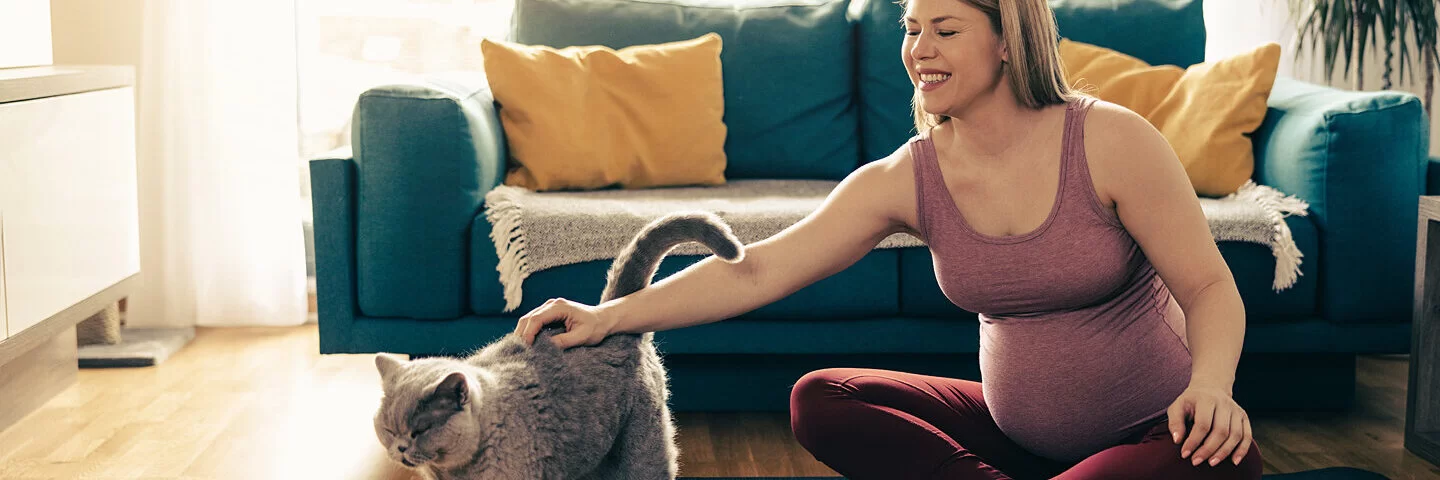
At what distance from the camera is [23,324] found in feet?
7.86

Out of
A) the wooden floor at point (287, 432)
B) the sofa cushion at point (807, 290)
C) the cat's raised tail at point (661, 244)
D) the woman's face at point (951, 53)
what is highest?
the woman's face at point (951, 53)

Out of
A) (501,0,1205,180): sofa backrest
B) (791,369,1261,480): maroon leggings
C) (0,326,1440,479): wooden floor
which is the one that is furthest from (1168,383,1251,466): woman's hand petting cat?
(501,0,1205,180): sofa backrest

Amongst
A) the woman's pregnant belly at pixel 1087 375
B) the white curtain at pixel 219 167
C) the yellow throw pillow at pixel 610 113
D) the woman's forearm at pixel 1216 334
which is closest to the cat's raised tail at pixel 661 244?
the woman's pregnant belly at pixel 1087 375

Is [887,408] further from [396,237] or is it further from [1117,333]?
[396,237]

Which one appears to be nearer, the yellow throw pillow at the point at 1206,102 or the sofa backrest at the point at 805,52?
the yellow throw pillow at the point at 1206,102

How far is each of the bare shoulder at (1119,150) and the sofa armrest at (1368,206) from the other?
117 cm

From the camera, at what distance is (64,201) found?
258 cm

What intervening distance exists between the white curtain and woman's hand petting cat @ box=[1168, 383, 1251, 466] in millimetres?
2803

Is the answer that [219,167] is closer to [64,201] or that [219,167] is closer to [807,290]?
[64,201]

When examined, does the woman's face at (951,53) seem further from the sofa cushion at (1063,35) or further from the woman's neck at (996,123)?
the sofa cushion at (1063,35)

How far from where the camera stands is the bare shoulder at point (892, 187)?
1.56 m

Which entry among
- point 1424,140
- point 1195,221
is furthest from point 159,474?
point 1424,140

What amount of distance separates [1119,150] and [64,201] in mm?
2144

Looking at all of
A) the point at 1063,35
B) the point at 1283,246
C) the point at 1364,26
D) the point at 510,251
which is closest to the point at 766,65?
the point at 1063,35
